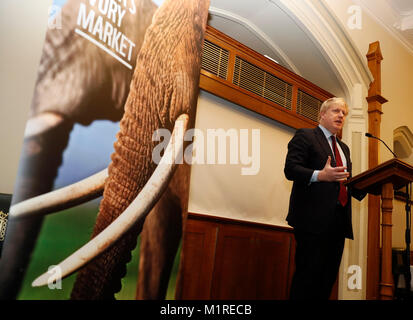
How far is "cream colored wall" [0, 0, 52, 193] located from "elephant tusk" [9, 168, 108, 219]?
361 millimetres

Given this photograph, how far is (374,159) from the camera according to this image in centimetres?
448

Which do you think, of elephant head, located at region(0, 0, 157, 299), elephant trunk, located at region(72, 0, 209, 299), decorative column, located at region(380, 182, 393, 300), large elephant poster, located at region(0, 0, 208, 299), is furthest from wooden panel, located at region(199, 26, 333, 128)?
decorative column, located at region(380, 182, 393, 300)

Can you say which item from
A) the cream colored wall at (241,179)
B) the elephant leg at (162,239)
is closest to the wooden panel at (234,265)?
the cream colored wall at (241,179)

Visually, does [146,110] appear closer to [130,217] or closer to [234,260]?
[130,217]

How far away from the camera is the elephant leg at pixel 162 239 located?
7.10ft

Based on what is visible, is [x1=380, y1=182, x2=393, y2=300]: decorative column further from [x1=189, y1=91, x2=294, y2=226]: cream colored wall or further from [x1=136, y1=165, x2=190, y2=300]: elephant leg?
[x1=189, y1=91, x2=294, y2=226]: cream colored wall

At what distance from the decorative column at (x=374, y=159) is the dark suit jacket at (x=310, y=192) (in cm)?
234

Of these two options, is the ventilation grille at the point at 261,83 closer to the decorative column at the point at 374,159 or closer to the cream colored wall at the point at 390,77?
the cream colored wall at the point at 390,77

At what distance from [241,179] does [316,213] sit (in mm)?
1249

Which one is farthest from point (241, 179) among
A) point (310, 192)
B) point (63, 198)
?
point (63, 198)

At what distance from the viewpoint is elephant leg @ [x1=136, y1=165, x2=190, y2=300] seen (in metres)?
2.16

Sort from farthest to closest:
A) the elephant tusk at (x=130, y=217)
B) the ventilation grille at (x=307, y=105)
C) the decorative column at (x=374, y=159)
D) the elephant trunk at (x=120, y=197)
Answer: the decorative column at (x=374, y=159) → the ventilation grille at (x=307, y=105) → the elephant trunk at (x=120, y=197) → the elephant tusk at (x=130, y=217)
